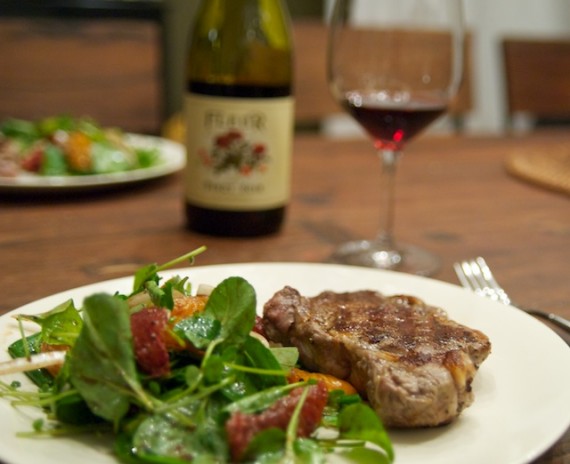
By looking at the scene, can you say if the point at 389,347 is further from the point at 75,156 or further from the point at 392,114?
the point at 75,156

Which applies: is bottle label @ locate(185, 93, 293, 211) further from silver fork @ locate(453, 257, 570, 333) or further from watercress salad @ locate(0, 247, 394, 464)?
watercress salad @ locate(0, 247, 394, 464)

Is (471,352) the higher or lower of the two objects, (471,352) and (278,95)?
the lower

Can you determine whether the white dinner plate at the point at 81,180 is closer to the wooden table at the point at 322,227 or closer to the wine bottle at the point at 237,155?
the wooden table at the point at 322,227

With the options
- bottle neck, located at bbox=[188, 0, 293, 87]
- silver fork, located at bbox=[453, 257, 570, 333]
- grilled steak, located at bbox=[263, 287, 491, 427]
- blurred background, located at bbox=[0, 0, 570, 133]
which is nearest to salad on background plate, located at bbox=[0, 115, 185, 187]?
bottle neck, located at bbox=[188, 0, 293, 87]

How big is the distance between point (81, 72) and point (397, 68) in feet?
7.43

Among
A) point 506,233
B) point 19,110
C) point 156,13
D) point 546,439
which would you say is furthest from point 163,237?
point 156,13

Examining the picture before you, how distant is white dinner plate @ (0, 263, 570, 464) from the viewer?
2.12 feet

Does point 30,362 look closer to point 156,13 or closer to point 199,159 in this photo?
point 199,159

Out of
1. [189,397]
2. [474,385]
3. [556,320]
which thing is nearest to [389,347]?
[474,385]

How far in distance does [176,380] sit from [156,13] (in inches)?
153

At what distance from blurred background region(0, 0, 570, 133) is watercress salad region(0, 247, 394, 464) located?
1.25 m

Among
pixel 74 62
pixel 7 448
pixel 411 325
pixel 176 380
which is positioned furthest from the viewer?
pixel 74 62

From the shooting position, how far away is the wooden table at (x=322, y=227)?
4.26ft

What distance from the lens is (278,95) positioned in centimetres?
145
